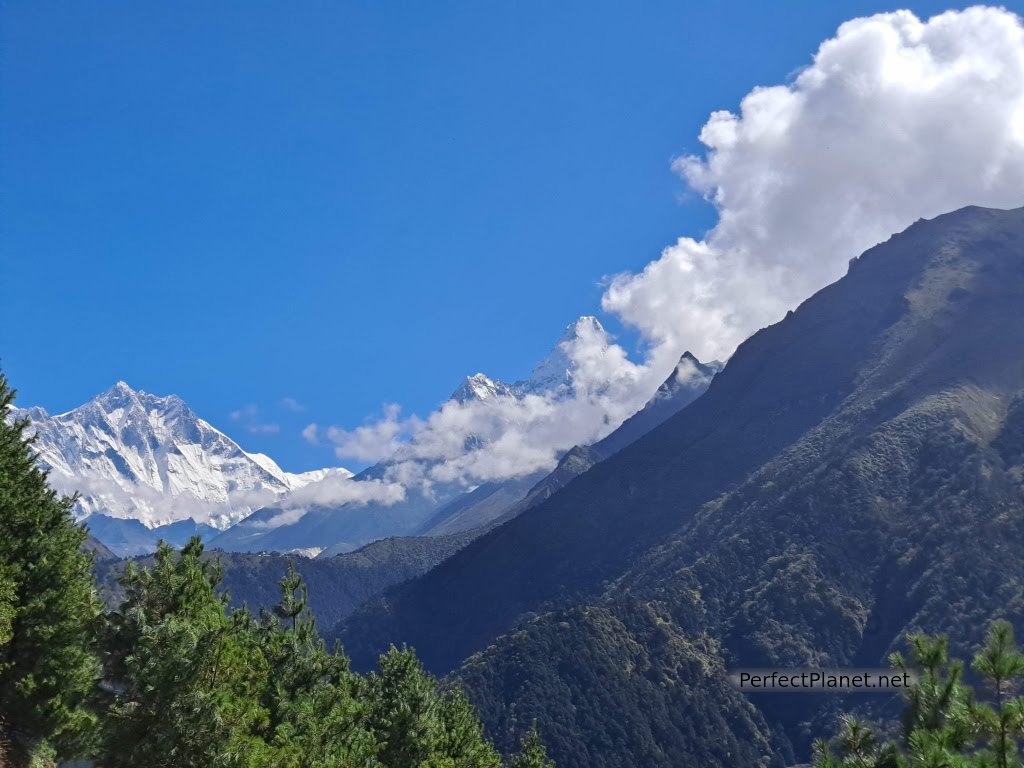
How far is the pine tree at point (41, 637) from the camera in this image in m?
31.4

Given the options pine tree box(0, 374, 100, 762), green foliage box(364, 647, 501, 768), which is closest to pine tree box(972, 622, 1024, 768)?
pine tree box(0, 374, 100, 762)

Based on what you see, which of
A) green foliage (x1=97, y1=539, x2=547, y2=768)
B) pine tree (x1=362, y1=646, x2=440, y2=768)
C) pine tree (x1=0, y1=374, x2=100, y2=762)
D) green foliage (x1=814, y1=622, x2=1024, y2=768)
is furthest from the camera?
pine tree (x1=362, y1=646, x2=440, y2=768)

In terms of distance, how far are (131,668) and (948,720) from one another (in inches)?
1008

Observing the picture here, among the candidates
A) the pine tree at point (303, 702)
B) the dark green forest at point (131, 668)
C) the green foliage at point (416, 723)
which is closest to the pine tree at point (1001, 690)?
the dark green forest at point (131, 668)

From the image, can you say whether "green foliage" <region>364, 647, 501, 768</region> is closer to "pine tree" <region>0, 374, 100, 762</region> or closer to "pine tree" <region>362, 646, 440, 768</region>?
"pine tree" <region>362, 646, 440, 768</region>

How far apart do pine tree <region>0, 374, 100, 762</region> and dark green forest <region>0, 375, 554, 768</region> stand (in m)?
0.04

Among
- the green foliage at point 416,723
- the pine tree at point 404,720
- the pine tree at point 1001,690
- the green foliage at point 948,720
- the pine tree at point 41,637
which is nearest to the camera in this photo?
the green foliage at point 948,720

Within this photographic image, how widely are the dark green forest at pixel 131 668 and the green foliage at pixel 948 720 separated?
21339 mm

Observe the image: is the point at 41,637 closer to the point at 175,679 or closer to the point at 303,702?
the point at 175,679

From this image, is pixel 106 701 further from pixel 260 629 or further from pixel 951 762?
pixel 951 762

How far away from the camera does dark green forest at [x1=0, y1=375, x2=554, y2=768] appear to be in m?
30.2

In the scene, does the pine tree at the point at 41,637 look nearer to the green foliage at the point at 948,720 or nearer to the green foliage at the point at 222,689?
the green foliage at the point at 222,689

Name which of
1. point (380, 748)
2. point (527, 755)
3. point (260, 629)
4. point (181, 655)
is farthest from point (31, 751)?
point (527, 755)

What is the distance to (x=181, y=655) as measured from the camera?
2984 centimetres
